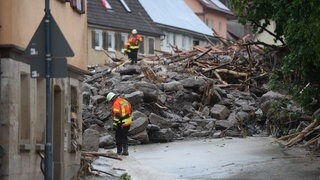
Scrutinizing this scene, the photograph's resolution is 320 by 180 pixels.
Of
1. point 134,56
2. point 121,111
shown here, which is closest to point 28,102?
point 121,111

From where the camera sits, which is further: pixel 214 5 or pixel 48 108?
pixel 214 5

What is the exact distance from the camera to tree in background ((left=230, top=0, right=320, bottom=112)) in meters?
14.6

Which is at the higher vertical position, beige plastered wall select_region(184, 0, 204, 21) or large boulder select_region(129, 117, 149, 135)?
beige plastered wall select_region(184, 0, 204, 21)

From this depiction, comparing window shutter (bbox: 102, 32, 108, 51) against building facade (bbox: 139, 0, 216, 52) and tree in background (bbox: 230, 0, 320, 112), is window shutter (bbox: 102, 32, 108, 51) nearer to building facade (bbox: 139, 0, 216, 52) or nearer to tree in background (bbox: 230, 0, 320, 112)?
building facade (bbox: 139, 0, 216, 52)

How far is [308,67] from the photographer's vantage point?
17734 mm

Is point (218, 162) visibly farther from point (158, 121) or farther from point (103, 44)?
point (103, 44)

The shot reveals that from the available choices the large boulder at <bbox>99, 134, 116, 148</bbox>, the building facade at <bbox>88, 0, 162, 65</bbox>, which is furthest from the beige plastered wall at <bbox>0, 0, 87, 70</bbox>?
the building facade at <bbox>88, 0, 162, 65</bbox>

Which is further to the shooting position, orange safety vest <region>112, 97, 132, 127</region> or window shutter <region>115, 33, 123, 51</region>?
window shutter <region>115, 33, 123, 51</region>

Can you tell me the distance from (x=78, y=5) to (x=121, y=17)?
122ft

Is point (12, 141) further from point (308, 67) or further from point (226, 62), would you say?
point (226, 62)

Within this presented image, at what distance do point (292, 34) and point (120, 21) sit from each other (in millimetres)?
37893

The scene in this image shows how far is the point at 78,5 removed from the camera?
1762 cm

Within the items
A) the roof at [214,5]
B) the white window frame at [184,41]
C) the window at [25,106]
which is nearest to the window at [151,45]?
the white window frame at [184,41]

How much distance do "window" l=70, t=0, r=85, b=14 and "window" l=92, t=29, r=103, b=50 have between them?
31938 mm
